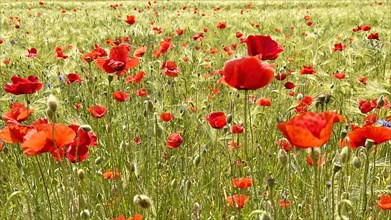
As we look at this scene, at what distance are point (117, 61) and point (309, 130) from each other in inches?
42.4

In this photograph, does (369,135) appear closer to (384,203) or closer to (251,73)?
(384,203)

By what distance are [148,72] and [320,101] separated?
2.17 m

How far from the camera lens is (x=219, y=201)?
1879mm

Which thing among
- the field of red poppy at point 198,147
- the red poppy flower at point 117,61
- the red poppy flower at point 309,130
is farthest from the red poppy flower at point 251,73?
the red poppy flower at point 117,61

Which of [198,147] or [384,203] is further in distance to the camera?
[198,147]

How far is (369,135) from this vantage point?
4.00 feet

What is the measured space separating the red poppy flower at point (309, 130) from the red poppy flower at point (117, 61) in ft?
3.30

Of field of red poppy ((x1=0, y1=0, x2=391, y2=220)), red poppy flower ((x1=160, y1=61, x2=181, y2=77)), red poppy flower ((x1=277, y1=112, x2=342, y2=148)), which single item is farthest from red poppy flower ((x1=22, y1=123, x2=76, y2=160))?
red poppy flower ((x1=160, y1=61, x2=181, y2=77))

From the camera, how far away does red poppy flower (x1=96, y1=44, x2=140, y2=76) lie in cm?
174

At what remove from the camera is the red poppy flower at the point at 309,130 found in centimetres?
86

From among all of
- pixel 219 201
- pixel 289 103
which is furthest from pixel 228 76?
pixel 289 103

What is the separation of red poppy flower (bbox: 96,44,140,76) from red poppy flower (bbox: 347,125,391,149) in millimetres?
911

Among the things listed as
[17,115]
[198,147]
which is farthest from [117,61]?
[198,147]

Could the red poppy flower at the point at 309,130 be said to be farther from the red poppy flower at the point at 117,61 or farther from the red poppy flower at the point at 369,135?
the red poppy flower at the point at 117,61
